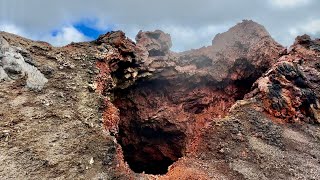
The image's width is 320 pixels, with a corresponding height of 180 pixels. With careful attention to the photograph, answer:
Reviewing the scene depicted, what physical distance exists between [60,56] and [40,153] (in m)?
11.2

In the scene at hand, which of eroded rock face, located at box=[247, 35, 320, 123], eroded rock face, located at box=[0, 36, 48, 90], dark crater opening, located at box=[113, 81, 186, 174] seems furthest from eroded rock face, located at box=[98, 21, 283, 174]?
eroded rock face, located at box=[0, 36, 48, 90]

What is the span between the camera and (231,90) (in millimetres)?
42562

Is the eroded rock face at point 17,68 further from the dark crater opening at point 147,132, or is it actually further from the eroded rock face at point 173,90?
the dark crater opening at point 147,132

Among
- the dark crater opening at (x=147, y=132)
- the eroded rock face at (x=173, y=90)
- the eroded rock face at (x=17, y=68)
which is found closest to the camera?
the eroded rock face at (x=17, y=68)

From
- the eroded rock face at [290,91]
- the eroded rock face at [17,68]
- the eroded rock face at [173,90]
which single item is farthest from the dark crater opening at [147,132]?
the eroded rock face at [17,68]

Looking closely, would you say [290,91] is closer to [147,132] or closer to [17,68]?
[147,132]

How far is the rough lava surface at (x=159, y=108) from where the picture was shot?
83.4ft

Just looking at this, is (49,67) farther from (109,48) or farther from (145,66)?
(145,66)

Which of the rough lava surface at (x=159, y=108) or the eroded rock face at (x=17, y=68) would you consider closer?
the rough lava surface at (x=159, y=108)

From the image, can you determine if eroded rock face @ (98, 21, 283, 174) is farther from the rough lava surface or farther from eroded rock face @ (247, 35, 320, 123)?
eroded rock face @ (247, 35, 320, 123)

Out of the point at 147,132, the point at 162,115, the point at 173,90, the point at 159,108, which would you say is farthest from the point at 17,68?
the point at 173,90

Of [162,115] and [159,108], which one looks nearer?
[162,115]

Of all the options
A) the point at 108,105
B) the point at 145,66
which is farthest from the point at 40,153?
the point at 145,66

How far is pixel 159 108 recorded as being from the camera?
133 ft
